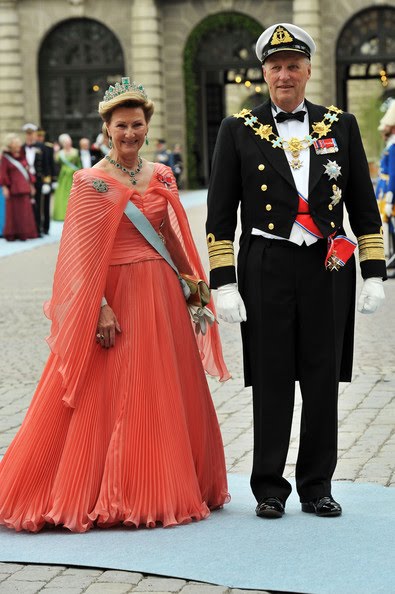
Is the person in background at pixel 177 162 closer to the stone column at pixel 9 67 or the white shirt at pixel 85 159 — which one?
A: the stone column at pixel 9 67

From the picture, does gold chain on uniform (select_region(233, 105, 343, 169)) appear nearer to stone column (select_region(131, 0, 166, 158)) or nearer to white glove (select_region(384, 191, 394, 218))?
white glove (select_region(384, 191, 394, 218))

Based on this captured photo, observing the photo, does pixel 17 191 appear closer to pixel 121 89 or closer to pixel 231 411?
pixel 231 411

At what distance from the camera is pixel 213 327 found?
5.82m

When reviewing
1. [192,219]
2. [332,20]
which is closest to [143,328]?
[192,219]

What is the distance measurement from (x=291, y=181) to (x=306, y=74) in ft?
1.37

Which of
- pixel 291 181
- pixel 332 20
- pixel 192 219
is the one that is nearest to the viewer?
pixel 291 181

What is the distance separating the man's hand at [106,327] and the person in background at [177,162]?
89.9 feet

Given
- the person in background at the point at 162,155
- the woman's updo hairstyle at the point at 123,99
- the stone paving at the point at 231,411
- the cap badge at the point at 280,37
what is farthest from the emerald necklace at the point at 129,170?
the person in background at the point at 162,155

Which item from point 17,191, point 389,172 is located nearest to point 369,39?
point 17,191

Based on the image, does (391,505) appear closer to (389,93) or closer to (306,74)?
(306,74)

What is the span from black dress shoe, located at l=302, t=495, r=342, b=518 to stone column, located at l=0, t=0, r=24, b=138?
3223cm

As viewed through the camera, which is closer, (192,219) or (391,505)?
(391,505)

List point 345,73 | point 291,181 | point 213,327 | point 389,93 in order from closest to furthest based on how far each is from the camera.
Answer: 1. point 291,181
2. point 213,327
3. point 345,73
4. point 389,93

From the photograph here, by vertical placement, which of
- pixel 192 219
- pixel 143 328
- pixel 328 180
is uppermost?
pixel 328 180
